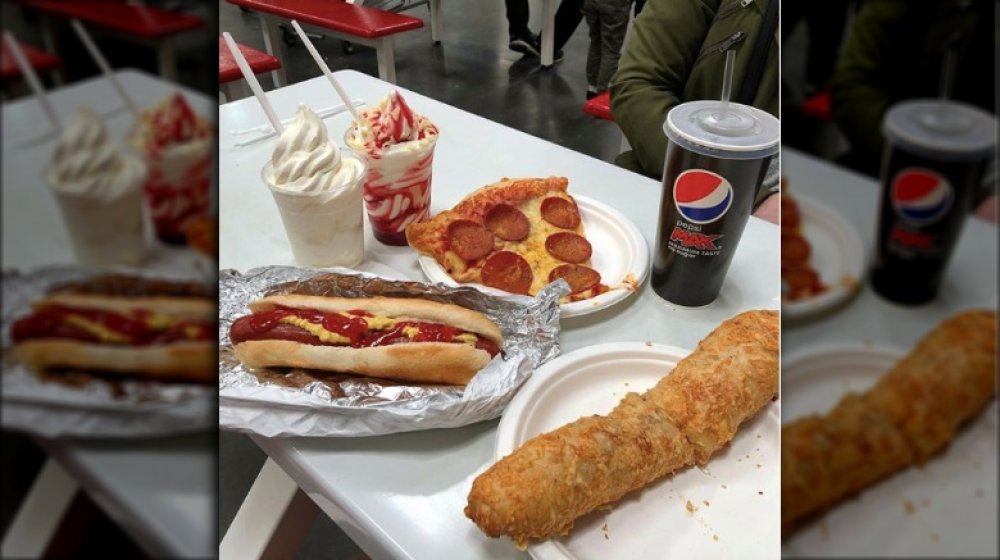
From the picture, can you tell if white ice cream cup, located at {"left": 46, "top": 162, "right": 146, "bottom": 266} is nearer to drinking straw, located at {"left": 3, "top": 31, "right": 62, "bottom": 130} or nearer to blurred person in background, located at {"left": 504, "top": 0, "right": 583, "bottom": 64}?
drinking straw, located at {"left": 3, "top": 31, "right": 62, "bottom": 130}

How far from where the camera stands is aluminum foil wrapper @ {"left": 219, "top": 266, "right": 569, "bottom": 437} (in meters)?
0.80

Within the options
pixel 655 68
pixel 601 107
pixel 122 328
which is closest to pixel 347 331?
pixel 122 328

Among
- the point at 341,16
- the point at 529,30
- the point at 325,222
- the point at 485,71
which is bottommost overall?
the point at 485,71

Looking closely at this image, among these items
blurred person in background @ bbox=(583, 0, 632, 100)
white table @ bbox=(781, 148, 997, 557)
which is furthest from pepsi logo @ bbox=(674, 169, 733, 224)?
blurred person in background @ bbox=(583, 0, 632, 100)

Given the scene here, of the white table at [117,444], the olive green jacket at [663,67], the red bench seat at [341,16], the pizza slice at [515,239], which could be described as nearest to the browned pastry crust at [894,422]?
the white table at [117,444]

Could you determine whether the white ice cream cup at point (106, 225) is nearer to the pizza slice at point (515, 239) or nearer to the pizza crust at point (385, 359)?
the pizza crust at point (385, 359)

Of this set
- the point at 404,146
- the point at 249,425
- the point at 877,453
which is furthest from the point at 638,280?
the point at 877,453

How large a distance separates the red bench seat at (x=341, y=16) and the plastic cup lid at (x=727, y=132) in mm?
2325

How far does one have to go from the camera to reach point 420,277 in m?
1.12

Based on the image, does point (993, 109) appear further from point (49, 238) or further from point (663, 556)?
point (663, 556)

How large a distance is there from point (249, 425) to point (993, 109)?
82 cm

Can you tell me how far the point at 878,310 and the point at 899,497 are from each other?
0.11ft

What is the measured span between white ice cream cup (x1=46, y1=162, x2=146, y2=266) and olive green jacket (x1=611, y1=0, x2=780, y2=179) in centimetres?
166

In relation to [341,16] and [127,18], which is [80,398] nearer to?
[127,18]
